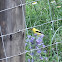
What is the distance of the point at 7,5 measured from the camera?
167 cm

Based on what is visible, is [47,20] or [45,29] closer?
[45,29]

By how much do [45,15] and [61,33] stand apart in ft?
2.52

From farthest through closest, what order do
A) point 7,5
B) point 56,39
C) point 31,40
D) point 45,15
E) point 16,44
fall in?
1. point 45,15
2. point 56,39
3. point 31,40
4. point 16,44
5. point 7,5

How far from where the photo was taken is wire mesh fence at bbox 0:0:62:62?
2734 mm

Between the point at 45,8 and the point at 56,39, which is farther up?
the point at 45,8

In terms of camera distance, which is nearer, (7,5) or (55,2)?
(7,5)

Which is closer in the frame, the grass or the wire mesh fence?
the wire mesh fence

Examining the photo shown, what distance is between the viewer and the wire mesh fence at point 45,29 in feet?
8.97

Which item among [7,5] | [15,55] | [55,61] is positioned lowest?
[55,61]

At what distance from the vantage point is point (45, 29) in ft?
11.7

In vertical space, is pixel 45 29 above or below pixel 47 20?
below

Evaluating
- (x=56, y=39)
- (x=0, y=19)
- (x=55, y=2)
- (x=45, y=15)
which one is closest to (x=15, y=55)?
→ (x=0, y=19)

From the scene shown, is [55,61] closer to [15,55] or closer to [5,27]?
[15,55]

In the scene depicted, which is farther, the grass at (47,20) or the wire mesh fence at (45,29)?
the grass at (47,20)
